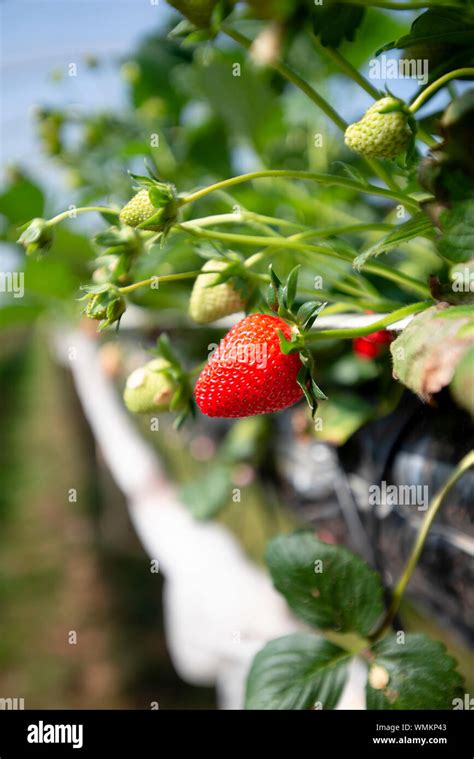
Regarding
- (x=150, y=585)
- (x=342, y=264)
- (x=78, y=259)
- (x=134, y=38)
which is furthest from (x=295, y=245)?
(x=150, y=585)

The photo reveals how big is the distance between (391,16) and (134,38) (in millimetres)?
423

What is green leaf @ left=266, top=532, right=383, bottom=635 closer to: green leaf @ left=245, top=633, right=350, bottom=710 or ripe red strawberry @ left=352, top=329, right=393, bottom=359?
green leaf @ left=245, top=633, right=350, bottom=710

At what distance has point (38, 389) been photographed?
4.30 m

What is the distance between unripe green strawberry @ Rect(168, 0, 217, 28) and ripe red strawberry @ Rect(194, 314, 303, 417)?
123 mm

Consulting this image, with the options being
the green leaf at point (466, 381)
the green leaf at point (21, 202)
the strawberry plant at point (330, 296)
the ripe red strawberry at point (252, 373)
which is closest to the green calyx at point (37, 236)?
the strawberry plant at point (330, 296)

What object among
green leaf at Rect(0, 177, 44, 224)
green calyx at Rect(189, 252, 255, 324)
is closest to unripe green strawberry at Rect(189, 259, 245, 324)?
green calyx at Rect(189, 252, 255, 324)

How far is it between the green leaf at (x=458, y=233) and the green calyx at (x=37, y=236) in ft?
0.60

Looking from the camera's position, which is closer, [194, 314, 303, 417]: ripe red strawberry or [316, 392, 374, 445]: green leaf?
[194, 314, 303, 417]: ripe red strawberry

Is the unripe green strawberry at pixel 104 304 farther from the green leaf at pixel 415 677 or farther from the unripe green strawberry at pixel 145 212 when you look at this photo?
the green leaf at pixel 415 677

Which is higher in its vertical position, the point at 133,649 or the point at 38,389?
the point at 38,389

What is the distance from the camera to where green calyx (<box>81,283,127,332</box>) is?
0.28 metres

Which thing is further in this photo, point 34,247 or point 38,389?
point 38,389
